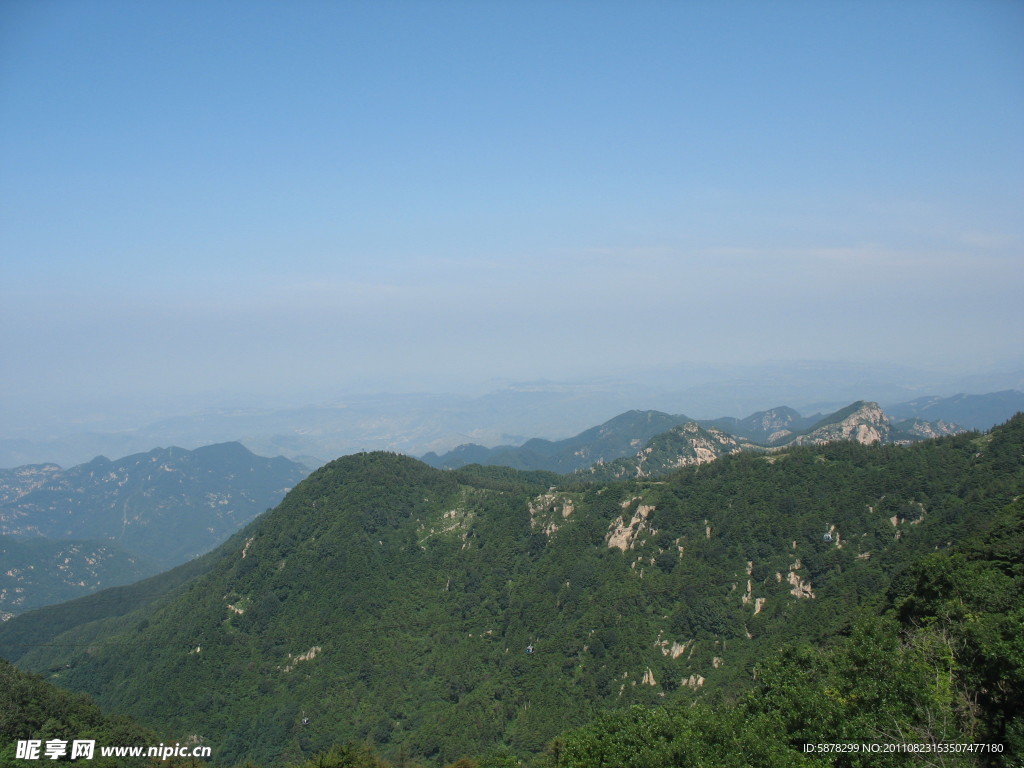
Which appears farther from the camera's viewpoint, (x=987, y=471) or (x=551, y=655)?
(x=551, y=655)

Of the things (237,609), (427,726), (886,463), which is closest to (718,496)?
(886,463)

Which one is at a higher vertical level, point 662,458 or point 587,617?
point 662,458

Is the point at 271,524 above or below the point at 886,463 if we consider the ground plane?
below

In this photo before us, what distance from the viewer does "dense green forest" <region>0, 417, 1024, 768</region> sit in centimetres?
3675

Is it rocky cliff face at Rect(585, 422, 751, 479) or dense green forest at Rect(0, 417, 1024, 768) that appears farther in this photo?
rocky cliff face at Rect(585, 422, 751, 479)

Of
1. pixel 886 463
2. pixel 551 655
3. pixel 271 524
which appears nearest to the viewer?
pixel 551 655

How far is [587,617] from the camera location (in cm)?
9331

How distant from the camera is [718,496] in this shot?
107812mm

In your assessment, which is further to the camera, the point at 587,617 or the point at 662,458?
the point at 662,458

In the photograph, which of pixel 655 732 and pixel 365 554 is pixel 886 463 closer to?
pixel 655 732

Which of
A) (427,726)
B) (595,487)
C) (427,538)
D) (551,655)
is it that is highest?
(595,487)

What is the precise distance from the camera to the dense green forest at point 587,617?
36.8 meters

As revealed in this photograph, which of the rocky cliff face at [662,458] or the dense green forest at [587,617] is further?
the rocky cliff face at [662,458]

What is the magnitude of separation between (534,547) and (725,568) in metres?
37.3
